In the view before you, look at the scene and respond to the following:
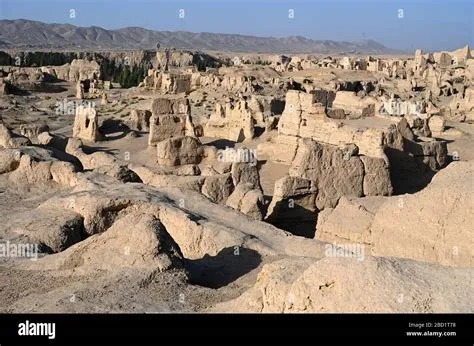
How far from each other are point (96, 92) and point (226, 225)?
40.8m

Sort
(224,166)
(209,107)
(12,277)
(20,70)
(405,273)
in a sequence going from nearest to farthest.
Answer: (405,273)
(12,277)
(224,166)
(209,107)
(20,70)

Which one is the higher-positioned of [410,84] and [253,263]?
[410,84]

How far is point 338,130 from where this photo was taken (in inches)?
765
